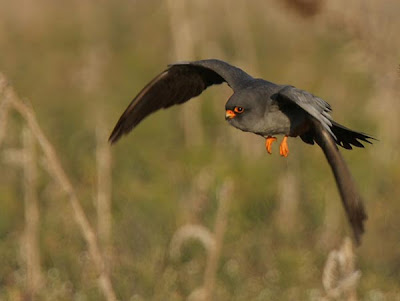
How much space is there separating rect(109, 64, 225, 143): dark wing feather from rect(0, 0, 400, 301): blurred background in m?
0.52

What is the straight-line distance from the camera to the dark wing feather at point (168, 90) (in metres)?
5.29

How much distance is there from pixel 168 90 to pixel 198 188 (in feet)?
8.23

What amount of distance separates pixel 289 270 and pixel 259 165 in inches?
52.0

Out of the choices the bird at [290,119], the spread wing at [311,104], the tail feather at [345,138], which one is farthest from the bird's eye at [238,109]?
the tail feather at [345,138]

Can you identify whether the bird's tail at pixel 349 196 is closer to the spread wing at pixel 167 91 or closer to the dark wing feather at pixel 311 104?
the dark wing feather at pixel 311 104

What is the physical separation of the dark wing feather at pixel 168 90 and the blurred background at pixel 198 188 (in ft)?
1.70

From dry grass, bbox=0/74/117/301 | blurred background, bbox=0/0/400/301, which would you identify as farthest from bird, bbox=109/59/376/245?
blurred background, bbox=0/0/400/301

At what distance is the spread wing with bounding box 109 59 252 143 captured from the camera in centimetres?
529

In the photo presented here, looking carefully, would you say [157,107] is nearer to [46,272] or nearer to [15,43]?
[46,272]

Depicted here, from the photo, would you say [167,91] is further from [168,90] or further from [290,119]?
[290,119]

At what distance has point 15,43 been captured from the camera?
1213 centimetres

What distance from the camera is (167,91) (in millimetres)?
5344

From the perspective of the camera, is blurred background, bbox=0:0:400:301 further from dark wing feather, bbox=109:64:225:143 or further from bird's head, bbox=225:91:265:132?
bird's head, bbox=225:91:265:132

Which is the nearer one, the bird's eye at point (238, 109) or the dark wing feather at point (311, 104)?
the dark wing feather at point (311, 104)
